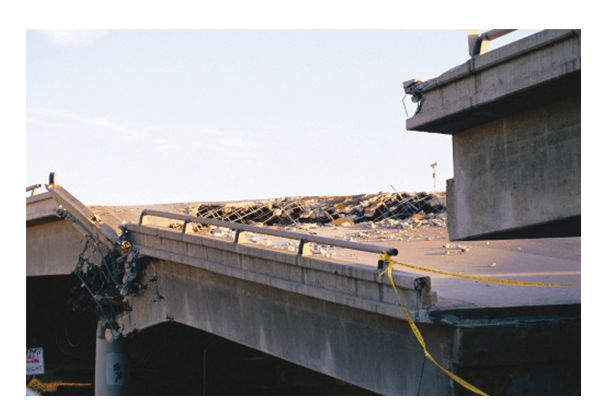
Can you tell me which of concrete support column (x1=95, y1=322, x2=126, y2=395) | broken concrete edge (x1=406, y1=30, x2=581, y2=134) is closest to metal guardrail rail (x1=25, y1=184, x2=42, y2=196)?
concrete support column (x1=95, y1=322, x2=126, y2=395)

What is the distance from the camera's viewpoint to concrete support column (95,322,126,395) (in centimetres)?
1706

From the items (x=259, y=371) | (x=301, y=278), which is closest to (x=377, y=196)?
(x=259, y=371)

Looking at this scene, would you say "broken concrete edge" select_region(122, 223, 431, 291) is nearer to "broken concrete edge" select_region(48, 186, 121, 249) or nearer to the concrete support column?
"broken concrete edge" select_region(48, 186, 121, 249)

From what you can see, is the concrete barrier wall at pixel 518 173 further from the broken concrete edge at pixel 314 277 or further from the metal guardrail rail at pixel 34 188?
the metal guardrail rail at pixel 34 188

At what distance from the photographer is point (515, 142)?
8.28 metres

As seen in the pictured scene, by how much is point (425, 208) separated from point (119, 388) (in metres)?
10.7

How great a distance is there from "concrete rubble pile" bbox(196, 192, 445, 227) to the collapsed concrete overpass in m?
7.03

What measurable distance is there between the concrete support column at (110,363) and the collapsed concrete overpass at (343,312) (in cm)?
104

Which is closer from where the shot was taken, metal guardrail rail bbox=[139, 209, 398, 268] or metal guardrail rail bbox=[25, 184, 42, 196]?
metal guardrail rail bbox=[139, 209, 398, 268]

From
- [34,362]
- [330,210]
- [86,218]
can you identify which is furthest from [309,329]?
[330,210]

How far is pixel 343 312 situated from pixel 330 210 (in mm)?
14229

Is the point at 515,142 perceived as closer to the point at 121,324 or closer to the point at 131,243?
the point at 131,243

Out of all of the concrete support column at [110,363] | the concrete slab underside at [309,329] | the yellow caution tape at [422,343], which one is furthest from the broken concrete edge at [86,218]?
the yellow caution tape at [422,343]

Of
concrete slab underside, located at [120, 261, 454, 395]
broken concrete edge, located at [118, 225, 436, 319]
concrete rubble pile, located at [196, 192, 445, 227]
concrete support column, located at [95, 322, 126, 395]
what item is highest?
concrete rubble pile, located at [196, 192, 445, 227]
